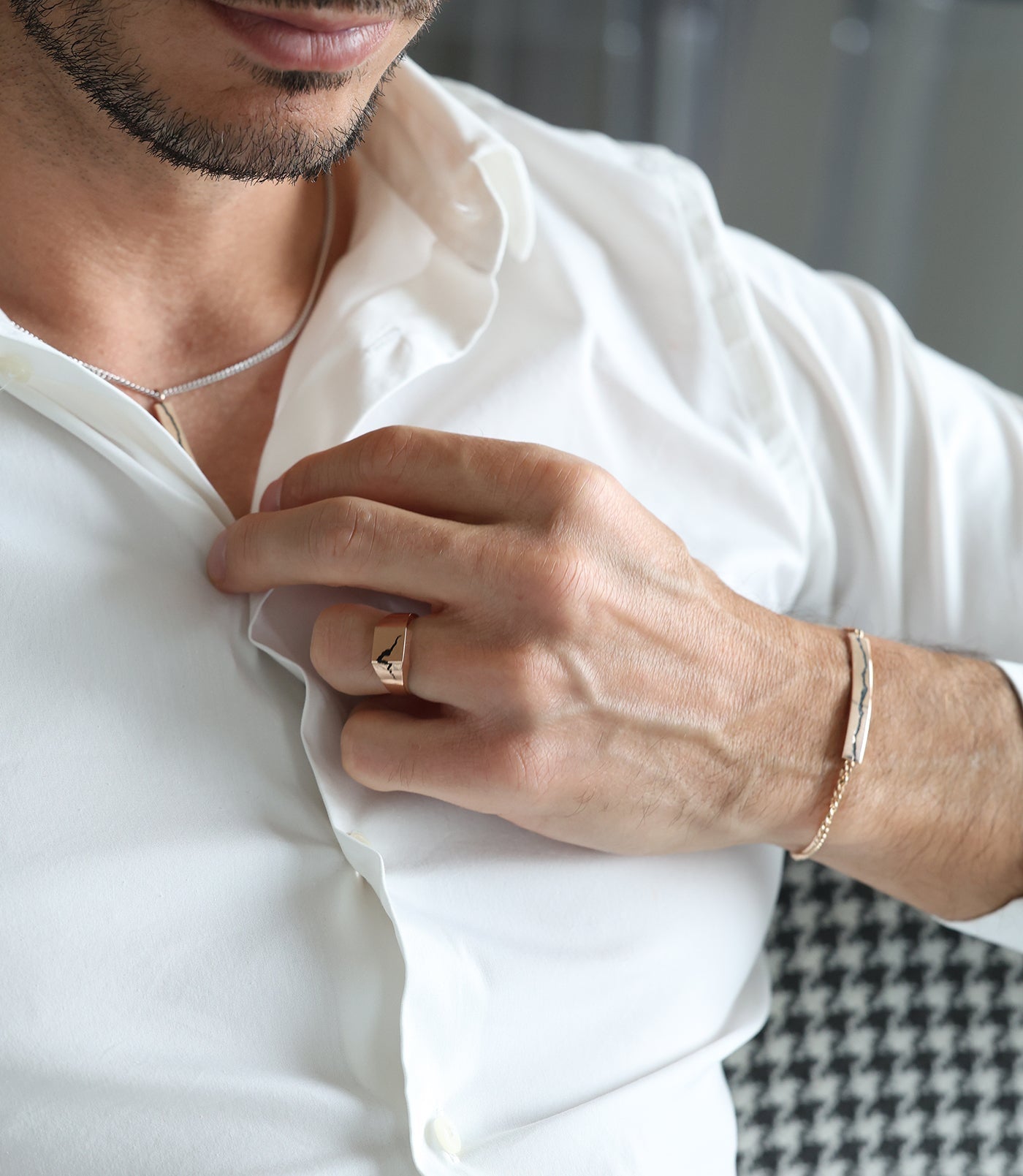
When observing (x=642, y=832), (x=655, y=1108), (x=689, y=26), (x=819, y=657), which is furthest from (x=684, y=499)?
(x=689, y=26)

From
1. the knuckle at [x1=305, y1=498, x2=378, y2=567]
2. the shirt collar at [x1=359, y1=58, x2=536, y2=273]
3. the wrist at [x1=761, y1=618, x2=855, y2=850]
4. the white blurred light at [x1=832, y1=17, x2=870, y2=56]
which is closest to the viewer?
the knuckle at [x1=305, y1=498, x2=378, y2=567]

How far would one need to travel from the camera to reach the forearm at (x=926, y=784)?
0.77 m

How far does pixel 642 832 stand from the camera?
0.70 meters

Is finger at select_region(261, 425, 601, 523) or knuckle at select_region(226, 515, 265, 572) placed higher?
finger at select_region(261, 425, 601, 523)

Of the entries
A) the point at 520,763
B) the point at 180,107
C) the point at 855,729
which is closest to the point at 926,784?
the point at 855,729

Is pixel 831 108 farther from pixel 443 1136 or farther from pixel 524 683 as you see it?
pixel 443 1136

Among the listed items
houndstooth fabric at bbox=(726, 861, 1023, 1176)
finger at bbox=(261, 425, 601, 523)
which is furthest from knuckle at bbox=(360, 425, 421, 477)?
houndstooth fabric at bbox=(726, 861, 1023, 1176)

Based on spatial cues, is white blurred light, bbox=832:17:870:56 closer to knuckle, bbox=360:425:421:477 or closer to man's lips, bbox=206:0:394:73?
man's lips, bbox=206:0:394:73

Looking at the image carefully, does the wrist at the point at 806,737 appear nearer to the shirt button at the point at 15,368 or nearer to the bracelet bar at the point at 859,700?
the bracelet bar at the point at 859,700

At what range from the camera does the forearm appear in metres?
0.77

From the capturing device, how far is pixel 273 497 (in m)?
0.67

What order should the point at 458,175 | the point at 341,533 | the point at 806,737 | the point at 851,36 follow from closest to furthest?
the point at 341,533, the point at 806,737, the point at 458,175, the point at 851,36

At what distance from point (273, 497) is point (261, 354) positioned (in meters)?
0.22

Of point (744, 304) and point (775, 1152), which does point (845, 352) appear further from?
point (775, 1152)
